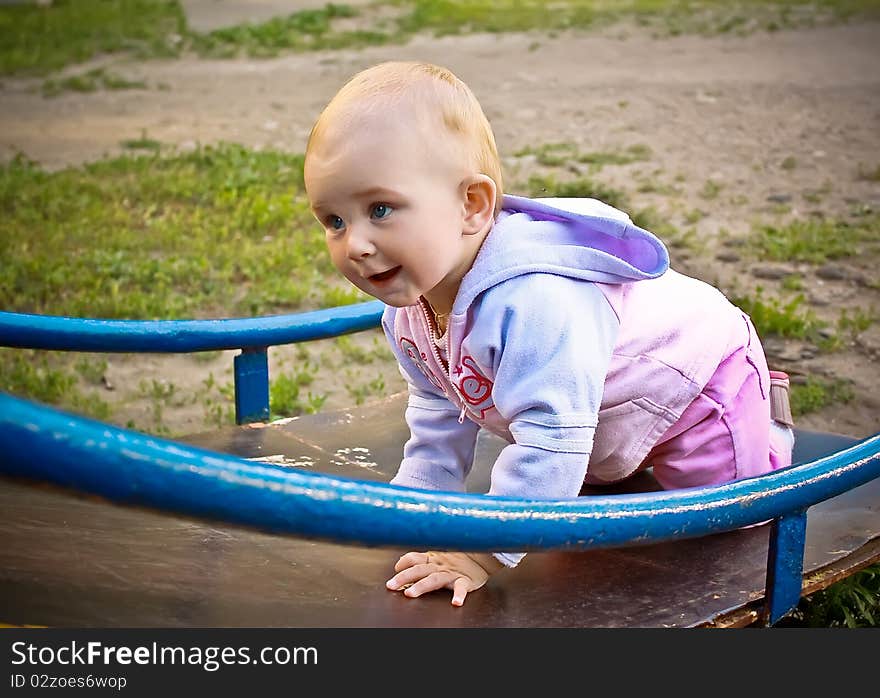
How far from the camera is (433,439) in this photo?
178 cm

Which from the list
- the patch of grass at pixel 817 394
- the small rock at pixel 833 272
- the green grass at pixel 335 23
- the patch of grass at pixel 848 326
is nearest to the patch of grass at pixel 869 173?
the small rock at pixel 833 272

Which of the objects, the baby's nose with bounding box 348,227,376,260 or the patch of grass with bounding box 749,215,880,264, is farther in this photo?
the patch of grass with bounding box 749,215,880,264

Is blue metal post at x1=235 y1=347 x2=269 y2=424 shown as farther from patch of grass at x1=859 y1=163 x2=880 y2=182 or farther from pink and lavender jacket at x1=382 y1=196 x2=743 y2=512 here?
A: patch of grass at x1=859 y1=163 x2=880 y2=182

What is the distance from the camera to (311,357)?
345 centimetres

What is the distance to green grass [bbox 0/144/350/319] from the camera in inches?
145

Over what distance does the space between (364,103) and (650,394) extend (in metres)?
0.53

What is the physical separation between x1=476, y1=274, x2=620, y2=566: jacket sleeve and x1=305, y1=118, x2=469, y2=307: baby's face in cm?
10

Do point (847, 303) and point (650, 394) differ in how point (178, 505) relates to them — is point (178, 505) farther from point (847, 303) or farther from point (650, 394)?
point (847, 303)

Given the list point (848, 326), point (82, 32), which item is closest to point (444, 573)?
point (848, 326)

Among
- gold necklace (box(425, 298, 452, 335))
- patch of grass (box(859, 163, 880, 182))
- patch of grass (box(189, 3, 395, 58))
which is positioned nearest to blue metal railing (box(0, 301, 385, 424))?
gold necklace (box(425, 298, 452, 335))

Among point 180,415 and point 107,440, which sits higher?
point 107,440

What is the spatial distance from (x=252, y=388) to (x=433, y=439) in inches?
23.3

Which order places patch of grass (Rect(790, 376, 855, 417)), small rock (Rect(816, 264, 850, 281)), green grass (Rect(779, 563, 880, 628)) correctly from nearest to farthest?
green grass (Rect(779, 563, 880, 628)) → patch of grass (Rect(790, 376, 855, 417)) → small rock (Rect(816, 264, 850, 281))
